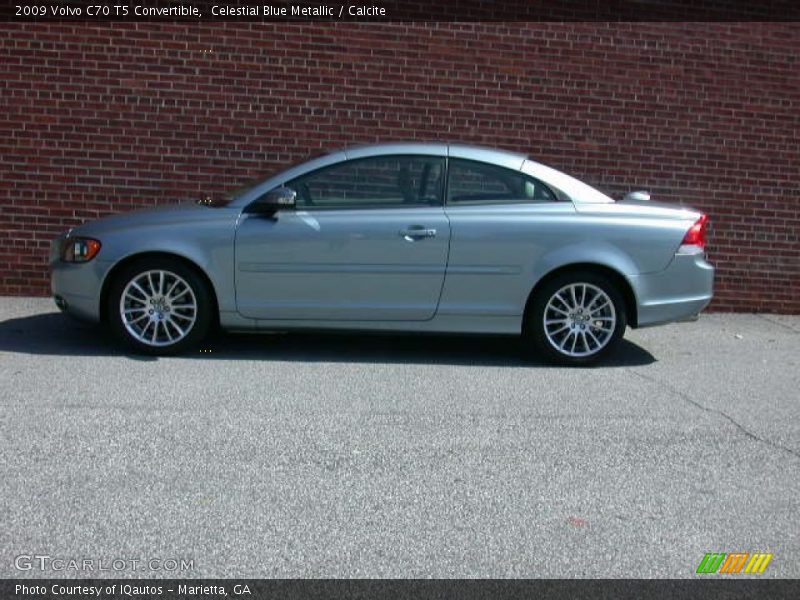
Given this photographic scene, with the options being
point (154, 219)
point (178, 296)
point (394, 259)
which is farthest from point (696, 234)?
point (154, 219)

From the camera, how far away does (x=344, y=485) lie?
4781mm

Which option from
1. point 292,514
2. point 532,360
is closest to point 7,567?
point 292,514

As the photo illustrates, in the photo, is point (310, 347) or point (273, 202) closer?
point (273, 202)

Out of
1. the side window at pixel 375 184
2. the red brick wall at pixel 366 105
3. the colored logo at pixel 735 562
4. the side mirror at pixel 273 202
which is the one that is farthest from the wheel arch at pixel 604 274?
the colored logo at pixel 735 562

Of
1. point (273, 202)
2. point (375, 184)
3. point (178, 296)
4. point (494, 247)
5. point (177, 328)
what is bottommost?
point (177, 328)

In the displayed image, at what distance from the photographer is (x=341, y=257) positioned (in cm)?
722

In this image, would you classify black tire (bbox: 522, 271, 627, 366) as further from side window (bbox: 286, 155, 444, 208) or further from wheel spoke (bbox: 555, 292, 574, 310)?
side window (bbox: 286, 155, 444, 208)

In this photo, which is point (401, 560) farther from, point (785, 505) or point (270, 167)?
point (270, 167)

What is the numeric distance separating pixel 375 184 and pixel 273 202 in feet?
2.44

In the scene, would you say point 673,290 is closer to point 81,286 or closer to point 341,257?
point 341,257

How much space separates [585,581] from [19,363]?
4.58m

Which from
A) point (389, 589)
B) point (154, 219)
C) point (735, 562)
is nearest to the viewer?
point (389, 589)

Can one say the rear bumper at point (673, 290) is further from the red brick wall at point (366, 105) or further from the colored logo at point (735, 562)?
the colored logo at point (735, 562)

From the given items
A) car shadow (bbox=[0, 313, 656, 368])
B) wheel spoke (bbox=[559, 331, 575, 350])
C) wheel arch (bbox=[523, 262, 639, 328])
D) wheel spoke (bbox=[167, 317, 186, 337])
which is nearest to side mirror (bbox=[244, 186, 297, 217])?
wheel spoke (bbox=[167, 317, 186, 337])
